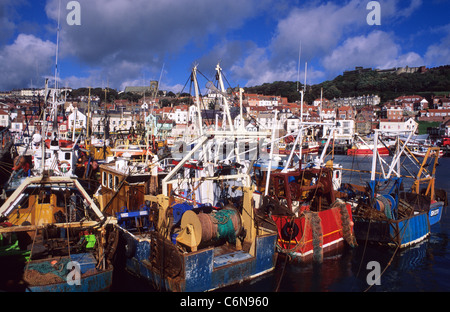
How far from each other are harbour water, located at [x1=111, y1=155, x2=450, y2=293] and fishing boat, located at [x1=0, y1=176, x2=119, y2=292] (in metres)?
1.68

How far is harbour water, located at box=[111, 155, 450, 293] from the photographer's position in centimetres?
1326

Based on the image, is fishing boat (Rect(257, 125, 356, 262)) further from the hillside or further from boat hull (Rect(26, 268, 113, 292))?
the hillside

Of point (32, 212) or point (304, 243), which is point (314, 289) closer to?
point (304, 243)

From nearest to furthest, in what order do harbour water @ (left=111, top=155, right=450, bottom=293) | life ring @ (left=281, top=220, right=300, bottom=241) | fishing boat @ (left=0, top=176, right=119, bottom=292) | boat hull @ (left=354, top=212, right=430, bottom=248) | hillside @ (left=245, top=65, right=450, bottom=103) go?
fishing boat @ (left=0, top=176, right=119, bottom=292), harbour water @ (left=111, top=155, right=450, bottom=293), life ring @ (left=281, top=220, right=300, bottom=241), boat hull @ (left=354, top=212, right=430, bottom=248), hillside @ (left=245, top=65, right=450, bottom=103)

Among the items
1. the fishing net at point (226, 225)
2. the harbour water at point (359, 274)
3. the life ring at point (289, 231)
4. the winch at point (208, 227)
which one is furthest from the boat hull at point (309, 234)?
the fishing net at point (226, 225)

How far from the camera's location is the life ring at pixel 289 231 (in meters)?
15.2

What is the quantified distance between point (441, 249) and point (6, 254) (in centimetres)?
2089

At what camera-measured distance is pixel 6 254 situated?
38.6 ft

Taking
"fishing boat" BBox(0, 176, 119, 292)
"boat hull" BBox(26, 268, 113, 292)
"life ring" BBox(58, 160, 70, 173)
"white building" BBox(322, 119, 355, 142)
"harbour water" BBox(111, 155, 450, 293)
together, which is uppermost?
"white building" BBox(322, 119, 355, 142)

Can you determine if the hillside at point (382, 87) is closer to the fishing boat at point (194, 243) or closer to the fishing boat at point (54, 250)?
the fishing boat at point (194, 243)

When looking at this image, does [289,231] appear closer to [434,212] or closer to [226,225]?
[226,225]

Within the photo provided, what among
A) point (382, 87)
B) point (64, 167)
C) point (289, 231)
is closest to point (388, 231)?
point (289, 231)

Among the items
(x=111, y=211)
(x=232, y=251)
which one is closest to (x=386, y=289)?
(x=232, y=251)

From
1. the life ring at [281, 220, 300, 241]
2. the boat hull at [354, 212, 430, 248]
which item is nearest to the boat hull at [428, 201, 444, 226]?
the boat hull at [354, 212, 430, 248]
